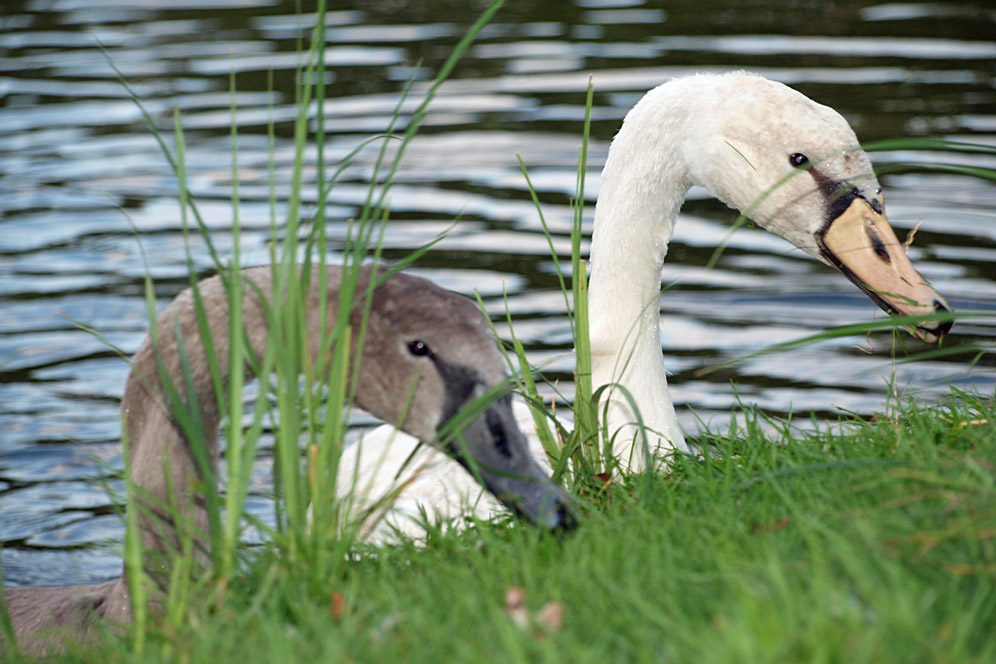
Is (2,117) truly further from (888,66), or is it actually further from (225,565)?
(225,565)

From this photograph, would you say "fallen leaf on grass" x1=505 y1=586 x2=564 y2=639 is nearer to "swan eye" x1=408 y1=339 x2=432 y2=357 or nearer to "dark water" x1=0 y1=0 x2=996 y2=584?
"swan eye" x1=408 y1=339 x2=432 y2=357

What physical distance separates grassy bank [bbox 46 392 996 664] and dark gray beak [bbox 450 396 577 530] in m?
0.08

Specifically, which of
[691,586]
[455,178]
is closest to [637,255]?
[691,586]

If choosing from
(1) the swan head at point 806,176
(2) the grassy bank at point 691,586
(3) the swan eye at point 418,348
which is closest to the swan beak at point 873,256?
(1) the swan head at point 806,176

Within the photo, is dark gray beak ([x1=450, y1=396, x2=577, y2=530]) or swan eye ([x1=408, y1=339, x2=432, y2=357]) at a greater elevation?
swan eye ([x1=408, y1=339, x2=432, y2=357])

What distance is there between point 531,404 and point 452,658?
4.71 ft

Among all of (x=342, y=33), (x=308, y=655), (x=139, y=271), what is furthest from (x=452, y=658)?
(x=342, y=33)

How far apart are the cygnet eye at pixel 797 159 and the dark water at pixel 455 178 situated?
35 centimetres

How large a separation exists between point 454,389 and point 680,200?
1.82 metres

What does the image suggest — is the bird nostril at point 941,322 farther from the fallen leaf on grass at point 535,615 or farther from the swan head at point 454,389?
the fallen leaf on grass at point 535,615

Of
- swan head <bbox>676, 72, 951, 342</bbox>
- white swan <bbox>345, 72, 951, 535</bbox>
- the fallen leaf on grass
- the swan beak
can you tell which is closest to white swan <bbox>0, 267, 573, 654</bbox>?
the fallen leaf on grass

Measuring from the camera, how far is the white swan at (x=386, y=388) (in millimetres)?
2992

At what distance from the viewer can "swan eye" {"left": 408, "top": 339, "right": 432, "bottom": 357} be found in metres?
3.05

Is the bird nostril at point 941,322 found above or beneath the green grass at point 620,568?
above
